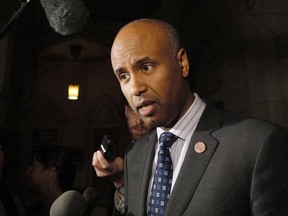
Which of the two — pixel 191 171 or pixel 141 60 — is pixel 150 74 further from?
pixel 191 171

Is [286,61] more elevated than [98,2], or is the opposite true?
[98,2]

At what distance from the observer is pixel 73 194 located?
42.5 inches

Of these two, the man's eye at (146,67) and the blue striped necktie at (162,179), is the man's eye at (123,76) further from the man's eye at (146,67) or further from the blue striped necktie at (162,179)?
the blue striped necktie at (162,179)

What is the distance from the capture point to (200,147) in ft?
3.62

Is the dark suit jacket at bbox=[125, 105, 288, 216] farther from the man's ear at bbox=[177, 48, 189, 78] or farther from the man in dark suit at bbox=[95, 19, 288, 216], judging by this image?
the man's ear at bbox=[177, 48, 189, 78]

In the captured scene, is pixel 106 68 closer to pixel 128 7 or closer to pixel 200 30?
pixel 128 7

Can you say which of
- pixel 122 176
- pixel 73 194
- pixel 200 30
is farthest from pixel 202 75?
pixel 73 194

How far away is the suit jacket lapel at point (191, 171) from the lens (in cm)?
103

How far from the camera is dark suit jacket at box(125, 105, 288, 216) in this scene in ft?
3.08

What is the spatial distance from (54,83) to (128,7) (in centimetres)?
613

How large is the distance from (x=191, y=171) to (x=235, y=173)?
0.15m

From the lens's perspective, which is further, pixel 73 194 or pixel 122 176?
pixel 122 176

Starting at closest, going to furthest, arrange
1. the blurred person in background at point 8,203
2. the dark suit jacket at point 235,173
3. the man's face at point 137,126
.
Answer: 1. the dark suit jacket at point 235,173
2. the blurred person in background at point 8,203
3. the man's face at point 137,126

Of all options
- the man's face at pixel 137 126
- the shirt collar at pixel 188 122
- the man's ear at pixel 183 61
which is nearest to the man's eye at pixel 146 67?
the man's ear at pixel 183 61
